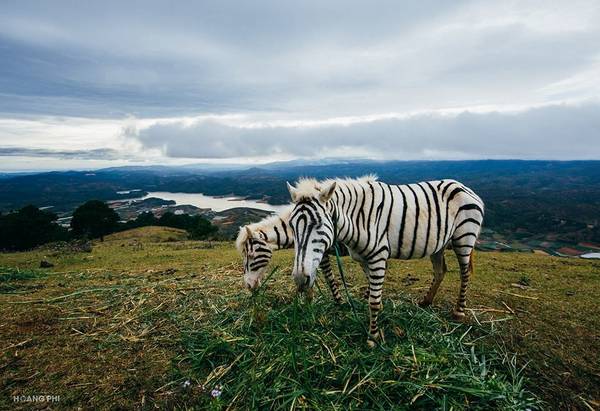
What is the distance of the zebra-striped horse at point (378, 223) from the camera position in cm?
441

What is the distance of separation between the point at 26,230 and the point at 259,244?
3966cm

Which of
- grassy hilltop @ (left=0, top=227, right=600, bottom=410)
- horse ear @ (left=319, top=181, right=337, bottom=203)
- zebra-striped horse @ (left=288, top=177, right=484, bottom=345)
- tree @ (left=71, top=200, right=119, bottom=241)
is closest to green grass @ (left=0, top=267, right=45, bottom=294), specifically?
grassy hilltop @ (left=0, top=227, right=600, bottom=410)

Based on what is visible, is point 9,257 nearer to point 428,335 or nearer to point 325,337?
point 325,337

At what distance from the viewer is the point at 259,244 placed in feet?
23.0

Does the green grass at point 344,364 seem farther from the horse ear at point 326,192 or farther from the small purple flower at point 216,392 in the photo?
the horse ear at point 326,192

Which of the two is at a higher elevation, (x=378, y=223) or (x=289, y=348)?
(x=378, y=223)

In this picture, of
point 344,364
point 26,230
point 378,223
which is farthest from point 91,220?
point 344,364

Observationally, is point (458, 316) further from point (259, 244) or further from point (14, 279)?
point (14, 279)

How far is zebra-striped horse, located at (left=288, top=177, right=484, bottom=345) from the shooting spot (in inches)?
173

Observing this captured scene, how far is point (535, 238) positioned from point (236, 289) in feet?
286

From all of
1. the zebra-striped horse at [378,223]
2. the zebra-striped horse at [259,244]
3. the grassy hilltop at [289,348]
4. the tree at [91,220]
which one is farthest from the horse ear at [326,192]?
the tree at [91,220]

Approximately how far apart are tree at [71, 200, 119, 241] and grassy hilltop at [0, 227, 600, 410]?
1337 inches

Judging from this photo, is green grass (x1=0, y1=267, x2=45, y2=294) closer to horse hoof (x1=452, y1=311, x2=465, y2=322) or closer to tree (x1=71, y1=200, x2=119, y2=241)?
horse hoof (x1=452, y1=311, x2=465, y2=322)

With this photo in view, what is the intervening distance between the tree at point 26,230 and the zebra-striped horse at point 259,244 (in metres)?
37.7
